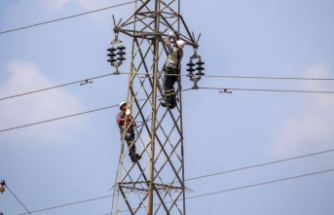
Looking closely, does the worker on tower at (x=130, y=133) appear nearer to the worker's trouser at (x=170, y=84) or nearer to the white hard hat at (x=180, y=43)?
the worker's trouser at (x=170, y=84)

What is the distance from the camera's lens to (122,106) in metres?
21.2

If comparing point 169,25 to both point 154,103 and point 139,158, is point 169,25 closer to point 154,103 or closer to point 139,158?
point 154,103

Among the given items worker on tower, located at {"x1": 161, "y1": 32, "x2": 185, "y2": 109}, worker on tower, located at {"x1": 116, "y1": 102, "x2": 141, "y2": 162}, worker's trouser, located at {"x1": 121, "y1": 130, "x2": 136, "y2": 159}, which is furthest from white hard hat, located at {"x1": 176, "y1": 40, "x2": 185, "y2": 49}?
worker's trouser, located at {"x1": 121, "y1": 130, "x2": 136, "y2": 159}

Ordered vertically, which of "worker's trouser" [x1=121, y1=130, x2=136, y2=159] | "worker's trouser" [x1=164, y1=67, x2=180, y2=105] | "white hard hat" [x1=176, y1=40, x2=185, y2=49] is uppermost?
"white hard hat" [x1=176, y1=40, x2=185, y2=49]

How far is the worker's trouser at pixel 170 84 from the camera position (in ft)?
67.8

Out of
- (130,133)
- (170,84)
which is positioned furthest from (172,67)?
(130,133)

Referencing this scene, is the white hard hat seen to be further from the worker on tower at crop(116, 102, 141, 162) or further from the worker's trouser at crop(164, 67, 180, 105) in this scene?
the worker on tower at crop(116, 102, 141, 162)

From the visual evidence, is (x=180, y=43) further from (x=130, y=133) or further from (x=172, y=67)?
(x=130, y=133)

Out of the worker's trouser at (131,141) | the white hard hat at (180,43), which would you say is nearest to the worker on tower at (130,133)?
the worker's trouser at (131,141)

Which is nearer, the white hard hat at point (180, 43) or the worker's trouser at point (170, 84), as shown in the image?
the worker's trouser at point (170, 84)

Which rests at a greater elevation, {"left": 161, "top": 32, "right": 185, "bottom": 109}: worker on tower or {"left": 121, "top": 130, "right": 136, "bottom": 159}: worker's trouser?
{"left": 161, "top": 32, "right": 185, "bottom": 109}: worker on tower

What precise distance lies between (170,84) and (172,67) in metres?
0.45

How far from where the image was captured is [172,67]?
2078 centimetres

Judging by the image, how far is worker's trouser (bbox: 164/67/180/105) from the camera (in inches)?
814
